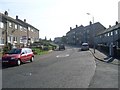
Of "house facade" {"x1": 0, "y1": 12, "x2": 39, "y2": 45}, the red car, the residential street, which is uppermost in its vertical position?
"house facade" {"x1": 0, "y1": 12, "x2": 39, "y2": 45}

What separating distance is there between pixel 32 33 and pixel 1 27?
29205mm

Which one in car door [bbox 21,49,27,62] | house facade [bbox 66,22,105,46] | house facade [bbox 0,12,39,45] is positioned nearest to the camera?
car door [bbox 21,49,27,62]

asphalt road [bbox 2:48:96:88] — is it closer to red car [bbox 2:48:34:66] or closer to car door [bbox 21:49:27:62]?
red car [bbox 2:48:34:66]

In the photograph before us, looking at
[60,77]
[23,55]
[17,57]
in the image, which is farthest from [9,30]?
[60,77]

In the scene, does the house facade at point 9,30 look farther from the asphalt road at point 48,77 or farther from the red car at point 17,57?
the asphalt road at point 48,77

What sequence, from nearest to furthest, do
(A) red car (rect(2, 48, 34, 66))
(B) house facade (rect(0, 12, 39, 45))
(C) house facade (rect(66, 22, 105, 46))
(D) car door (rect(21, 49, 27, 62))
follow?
(A) red car (rect(2, 48, 34, 66)), (D) car door (rect(21, 49, 27, 62)), (B) house facade (rect(0, 12, 39, 45)), (C) house facade (rect(66, 22, 105, 46))

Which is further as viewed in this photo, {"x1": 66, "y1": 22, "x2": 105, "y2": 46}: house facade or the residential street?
{"x1": 66, "y1": 22, "x2": 105, "y2": 46}: house facade

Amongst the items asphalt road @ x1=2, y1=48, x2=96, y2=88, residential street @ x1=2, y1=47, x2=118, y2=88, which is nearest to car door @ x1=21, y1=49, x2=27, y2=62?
asphalt road @ x1=2, y1=48, x2=96, y2=88

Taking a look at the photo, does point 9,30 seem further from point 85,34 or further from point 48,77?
point 85,34

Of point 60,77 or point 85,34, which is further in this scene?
point 85,34

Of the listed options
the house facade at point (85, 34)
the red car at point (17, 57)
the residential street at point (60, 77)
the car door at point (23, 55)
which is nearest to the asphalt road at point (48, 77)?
the residential street at point (60, 77)

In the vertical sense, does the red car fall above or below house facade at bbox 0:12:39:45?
below

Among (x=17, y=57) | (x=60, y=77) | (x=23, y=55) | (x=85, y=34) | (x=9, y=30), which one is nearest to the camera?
(x=60, y=77)

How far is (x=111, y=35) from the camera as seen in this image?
60.6 metres
